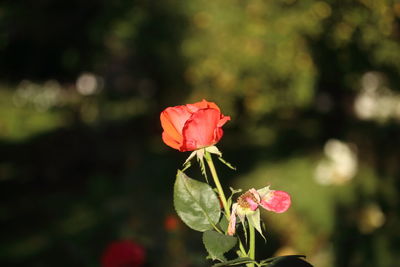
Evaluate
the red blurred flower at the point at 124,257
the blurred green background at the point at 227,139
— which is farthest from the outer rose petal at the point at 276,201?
the blurred green background at the point at 227,139

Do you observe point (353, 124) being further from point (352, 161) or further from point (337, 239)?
point (337, 239)

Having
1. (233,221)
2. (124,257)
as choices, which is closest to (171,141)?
(233,221)

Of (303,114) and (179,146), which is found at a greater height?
(179,146)

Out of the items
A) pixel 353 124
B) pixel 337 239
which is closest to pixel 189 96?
pixel 337 239

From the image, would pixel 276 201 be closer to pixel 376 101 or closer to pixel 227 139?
pixel 376 101

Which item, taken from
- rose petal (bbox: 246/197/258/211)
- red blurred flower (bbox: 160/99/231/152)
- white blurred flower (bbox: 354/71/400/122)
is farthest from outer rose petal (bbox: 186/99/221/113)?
white blurred flower (bbox: 354/71/400/122)
